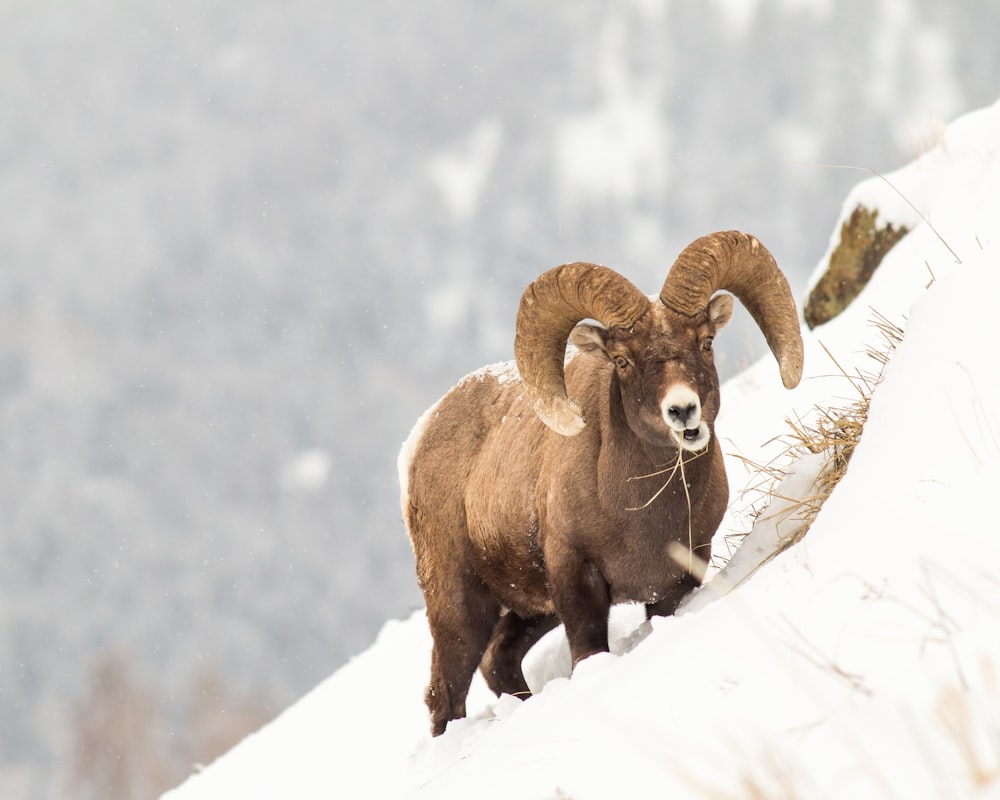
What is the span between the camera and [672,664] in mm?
3434

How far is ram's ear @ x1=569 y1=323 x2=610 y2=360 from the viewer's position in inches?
229

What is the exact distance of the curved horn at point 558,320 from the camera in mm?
5617

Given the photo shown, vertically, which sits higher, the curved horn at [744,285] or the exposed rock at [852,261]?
the exposed rock at [852,261]

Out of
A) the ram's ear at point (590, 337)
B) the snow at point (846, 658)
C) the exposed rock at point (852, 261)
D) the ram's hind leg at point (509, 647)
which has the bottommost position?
the snow at point (846, 658)

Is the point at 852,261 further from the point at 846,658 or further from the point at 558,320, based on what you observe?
the point at 846,658

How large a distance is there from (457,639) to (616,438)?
2102 mm

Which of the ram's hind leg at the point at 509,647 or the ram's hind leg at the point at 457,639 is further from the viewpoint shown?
the ram's hind leg at the point at 509,647

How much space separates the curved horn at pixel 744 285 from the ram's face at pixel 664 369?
115mm

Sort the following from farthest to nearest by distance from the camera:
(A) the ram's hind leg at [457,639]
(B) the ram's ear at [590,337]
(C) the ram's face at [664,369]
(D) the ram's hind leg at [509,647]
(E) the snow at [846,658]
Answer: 1. (D) the ram's hind leg at [509,647]
2. (A) the ram's hind leg at [457,639]
3. (B) the ram's ear at [590,337]
4. (C) the ram's face at [664,369]
5. (E) the snow at [846,658]

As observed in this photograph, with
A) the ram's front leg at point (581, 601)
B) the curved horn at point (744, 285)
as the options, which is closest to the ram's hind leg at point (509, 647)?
the ram's front leg at point (581, 601)

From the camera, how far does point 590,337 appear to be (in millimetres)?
5836

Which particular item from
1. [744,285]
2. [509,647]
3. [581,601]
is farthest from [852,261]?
[581,601]

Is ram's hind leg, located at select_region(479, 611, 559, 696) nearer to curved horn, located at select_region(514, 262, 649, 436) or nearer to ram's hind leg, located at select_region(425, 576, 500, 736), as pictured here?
ram's hind leg, located at select_region(425, 576, 500, 736)

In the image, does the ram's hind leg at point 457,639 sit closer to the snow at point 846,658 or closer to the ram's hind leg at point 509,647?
the ram's hind leg at point 509,647
